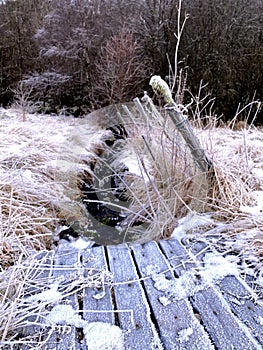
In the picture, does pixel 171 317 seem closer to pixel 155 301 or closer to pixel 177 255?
pixel 155 301

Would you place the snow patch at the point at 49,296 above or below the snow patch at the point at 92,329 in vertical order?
below

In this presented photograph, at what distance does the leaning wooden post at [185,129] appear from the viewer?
203 cm

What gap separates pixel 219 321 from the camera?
1.15 metres

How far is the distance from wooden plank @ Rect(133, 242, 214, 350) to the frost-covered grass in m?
0.17

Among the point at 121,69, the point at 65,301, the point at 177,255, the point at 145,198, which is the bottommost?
the point at 121,69

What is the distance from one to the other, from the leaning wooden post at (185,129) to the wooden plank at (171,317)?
0.77m

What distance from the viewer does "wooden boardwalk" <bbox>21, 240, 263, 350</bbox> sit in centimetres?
108

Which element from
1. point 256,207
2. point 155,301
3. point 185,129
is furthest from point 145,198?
point 155,301

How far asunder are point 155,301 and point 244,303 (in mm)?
325

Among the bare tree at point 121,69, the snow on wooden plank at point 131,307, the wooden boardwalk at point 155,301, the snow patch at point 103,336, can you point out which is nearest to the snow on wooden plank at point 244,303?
the wooden boardwalk at point 155,301

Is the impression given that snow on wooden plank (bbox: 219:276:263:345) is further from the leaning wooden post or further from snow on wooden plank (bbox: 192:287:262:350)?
the leaning wooden post

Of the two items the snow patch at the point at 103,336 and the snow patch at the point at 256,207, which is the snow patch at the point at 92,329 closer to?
the snow patch at the point at 103,336

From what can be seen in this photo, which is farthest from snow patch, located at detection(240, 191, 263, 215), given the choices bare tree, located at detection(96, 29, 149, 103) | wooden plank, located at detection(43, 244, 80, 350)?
bare tree, located at detection(96, 29, 149, 103)

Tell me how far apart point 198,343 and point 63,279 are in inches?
24.5
